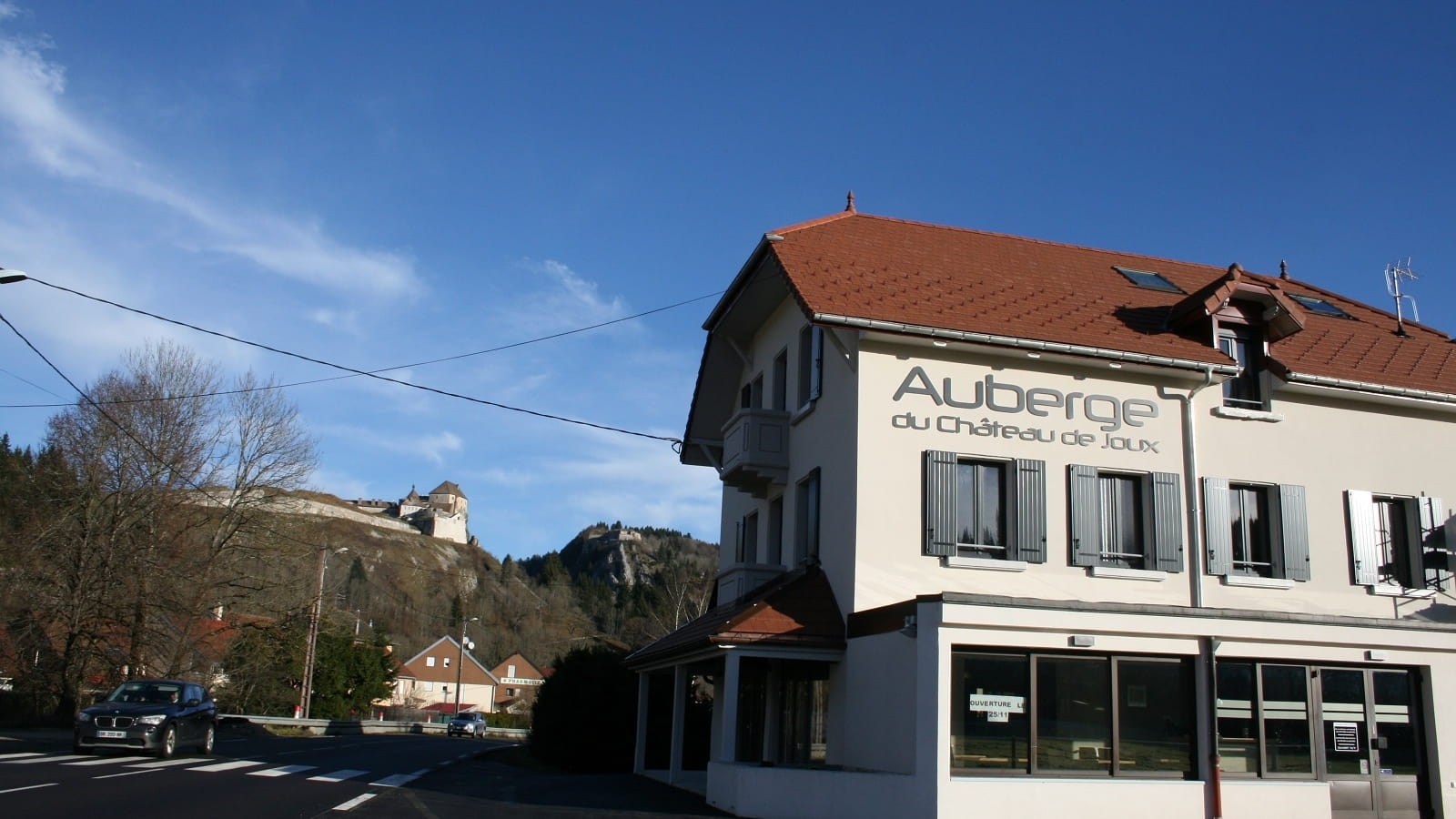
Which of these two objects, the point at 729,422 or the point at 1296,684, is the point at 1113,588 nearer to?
the point at 1296,684

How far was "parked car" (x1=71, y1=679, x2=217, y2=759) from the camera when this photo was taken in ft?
62.4

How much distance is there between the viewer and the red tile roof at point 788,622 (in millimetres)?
15766

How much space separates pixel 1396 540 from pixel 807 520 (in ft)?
32.2

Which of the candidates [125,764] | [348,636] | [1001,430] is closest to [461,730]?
[348,636]

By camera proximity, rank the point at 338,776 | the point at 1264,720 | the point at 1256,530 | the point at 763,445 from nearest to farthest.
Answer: the point at 1264,720
the point at 338,776
the point at 1256,530
the point at 763,445

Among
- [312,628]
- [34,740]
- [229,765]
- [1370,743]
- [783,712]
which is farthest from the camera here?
[312,628]

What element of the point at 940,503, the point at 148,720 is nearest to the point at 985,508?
the point at 940,503

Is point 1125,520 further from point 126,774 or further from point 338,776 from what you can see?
point 126,774

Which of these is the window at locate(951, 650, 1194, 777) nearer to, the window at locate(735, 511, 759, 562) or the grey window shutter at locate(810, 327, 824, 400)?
the grey window shutter at locate(810, 327, 824, 400)

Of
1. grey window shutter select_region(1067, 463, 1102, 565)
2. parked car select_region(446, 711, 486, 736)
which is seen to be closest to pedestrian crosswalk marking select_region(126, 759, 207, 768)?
grey window shutter select_region(1067, 463, 1102, 565)

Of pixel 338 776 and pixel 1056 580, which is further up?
pixel 1056 580

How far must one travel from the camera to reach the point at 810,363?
19062 millimetres

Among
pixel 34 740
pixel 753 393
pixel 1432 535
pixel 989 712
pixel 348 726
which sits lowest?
pixel 348 726

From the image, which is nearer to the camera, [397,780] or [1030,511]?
[1030,511]
